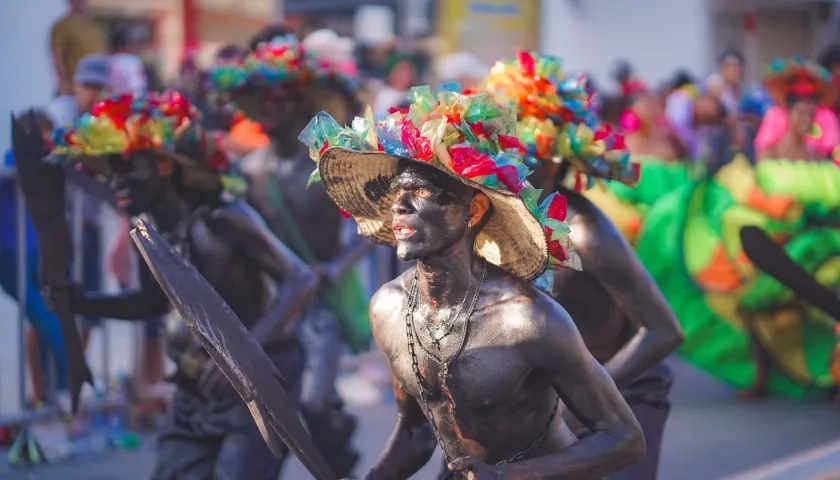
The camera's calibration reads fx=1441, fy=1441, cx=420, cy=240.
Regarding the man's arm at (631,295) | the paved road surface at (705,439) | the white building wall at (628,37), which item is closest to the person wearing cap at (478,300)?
the man's arm at (631,295)

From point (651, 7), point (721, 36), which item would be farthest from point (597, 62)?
point (721, 36)

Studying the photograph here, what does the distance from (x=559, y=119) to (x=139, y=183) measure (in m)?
1.67

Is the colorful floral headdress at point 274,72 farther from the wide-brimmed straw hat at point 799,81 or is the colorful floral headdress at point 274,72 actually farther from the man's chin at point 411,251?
the man's chin at point 411,251

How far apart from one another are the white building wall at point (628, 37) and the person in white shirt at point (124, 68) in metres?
8.21

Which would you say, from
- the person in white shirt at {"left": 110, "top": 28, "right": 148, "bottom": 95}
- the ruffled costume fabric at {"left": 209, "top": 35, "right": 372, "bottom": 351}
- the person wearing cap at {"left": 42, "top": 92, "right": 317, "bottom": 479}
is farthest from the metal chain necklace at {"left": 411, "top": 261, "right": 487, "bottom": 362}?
the person in white shirt at {"left": 110, "top": 28, "right": 148, "bottom": 95}

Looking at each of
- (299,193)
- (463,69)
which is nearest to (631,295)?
(299,193)

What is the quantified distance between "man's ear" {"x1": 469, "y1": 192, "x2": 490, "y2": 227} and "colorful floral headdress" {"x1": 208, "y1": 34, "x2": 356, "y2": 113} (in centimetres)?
452

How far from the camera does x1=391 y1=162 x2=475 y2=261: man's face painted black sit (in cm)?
353

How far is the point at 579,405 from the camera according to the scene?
349 cm

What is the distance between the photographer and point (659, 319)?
472 centimetres

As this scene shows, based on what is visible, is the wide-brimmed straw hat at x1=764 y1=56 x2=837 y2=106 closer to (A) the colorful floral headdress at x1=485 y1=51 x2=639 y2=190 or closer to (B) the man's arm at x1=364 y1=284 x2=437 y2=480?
(A) the colorful floral headdress at x1=485 y1=51 x2=639 y2=190

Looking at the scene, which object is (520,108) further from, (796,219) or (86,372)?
(796,219)

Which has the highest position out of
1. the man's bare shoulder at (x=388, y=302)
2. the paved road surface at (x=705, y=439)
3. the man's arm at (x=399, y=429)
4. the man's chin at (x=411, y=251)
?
the man's chin at (x=411, y=251)

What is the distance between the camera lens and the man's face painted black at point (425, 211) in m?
3.53
